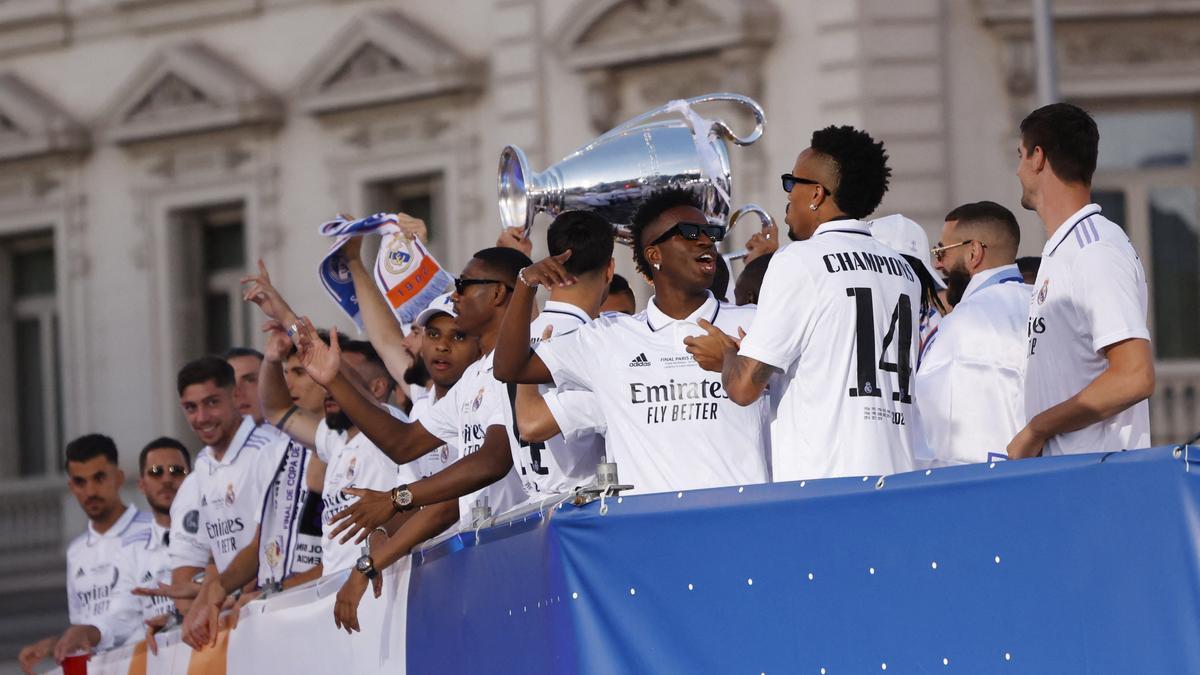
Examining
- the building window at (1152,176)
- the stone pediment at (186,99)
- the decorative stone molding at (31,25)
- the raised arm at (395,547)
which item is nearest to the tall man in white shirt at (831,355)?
the raised arm at (395,547)

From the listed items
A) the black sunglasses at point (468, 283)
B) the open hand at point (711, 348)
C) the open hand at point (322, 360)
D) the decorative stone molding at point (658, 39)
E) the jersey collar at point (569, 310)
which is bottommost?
the open hand at point (711, 348)

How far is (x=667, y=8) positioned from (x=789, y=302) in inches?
500

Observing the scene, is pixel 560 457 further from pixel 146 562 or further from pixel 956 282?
pixel 146 562

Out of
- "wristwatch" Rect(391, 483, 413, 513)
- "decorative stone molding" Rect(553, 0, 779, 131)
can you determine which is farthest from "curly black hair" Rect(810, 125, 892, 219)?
"decorative stone molding" Rect(553, 0, 779, 131)

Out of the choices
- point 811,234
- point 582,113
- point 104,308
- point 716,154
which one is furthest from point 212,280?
point 811,234

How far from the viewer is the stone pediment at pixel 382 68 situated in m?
18.5

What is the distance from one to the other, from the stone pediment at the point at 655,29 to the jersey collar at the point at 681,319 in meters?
11.6

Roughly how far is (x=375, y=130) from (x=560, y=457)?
45.4 ft

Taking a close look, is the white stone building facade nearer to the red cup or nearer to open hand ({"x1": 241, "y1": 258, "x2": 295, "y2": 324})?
the red cup

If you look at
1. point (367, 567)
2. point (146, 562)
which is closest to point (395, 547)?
point (367, 567)

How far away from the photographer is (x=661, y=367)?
206 inches

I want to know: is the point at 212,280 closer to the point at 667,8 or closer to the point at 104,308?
the point at 104,308

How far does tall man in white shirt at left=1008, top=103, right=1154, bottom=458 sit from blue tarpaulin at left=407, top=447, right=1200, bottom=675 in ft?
2.44

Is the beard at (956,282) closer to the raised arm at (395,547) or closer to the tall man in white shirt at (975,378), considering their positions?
the tall man in white shirt at (975,378)
